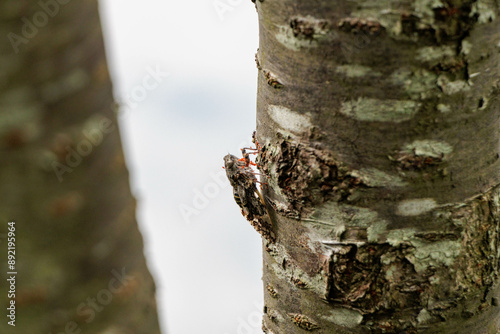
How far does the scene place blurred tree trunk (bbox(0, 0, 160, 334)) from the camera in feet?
2.10

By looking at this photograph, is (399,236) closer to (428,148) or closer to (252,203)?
(428,148)

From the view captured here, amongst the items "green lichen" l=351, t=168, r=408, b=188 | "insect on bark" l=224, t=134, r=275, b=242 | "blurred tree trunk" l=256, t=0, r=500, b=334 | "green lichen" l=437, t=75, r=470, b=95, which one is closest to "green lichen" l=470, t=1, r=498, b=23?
"blurred tree trunk" l=256, t=0, r=500, b=334

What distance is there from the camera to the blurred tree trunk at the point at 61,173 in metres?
0.64

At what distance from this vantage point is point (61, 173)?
70 cm

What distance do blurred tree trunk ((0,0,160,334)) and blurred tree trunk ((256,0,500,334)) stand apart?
673 millimetres

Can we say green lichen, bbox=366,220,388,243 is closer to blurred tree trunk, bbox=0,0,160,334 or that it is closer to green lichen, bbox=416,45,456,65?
green lichen, bbox=416,45,456,65

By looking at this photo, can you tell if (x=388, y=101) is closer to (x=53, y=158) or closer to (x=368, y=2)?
(x=368, y=2)

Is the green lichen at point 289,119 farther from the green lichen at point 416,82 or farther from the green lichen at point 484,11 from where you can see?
the green lichen at point 484,11

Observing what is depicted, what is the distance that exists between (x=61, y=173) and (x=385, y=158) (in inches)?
33.1

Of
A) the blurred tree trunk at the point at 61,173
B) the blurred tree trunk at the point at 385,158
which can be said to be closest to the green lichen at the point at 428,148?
the blurred tree trunk at the point at 385,158

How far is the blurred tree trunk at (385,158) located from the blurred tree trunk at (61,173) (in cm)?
67

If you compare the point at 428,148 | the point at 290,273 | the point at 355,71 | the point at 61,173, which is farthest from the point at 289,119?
the point at 61,173

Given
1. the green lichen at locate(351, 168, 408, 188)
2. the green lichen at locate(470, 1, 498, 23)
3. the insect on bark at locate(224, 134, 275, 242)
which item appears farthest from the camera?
the insect on bark at locate(224, 134, 275, 242)

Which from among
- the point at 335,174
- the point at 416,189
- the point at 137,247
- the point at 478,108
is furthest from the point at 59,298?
the point at 478,108
